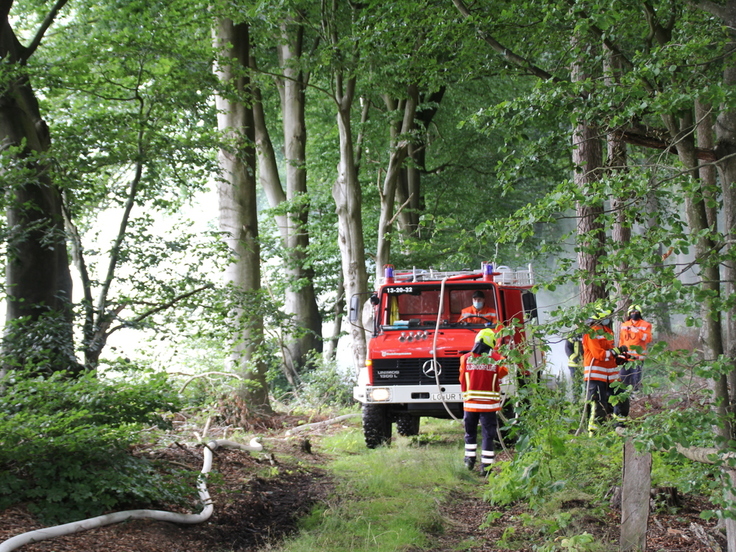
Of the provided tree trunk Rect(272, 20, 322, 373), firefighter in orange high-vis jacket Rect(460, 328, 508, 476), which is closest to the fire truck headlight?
firefighter in orange high-vis jacket Rect(460, 328, 508, 476)

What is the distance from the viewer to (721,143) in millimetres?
4863

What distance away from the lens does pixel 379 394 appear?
31.0 ft

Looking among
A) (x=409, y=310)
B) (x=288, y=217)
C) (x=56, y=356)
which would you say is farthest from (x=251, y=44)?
(x=56, y=356)

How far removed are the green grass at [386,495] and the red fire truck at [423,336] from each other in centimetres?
55

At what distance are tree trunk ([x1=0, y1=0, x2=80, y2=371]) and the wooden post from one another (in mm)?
4850

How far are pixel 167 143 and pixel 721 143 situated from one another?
5392mm

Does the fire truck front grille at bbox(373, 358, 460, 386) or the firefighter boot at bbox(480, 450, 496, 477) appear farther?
the fire truck front grille at bbox(373, 358, 460, 386)

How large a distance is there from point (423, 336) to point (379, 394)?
103 cm

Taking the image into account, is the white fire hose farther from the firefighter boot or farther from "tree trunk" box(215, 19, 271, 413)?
"tree trunk" box(215, 19, 271, 413)

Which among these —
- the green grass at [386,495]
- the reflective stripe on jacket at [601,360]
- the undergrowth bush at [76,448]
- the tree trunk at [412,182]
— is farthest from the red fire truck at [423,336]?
the tree trunk at [412,182]

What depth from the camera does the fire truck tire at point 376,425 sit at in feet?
31.9

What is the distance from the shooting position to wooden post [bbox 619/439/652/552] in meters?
4.99

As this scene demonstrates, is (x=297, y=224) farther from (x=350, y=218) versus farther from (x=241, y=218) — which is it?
(x=241, y=218)

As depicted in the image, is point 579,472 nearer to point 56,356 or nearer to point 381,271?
point 56,356
